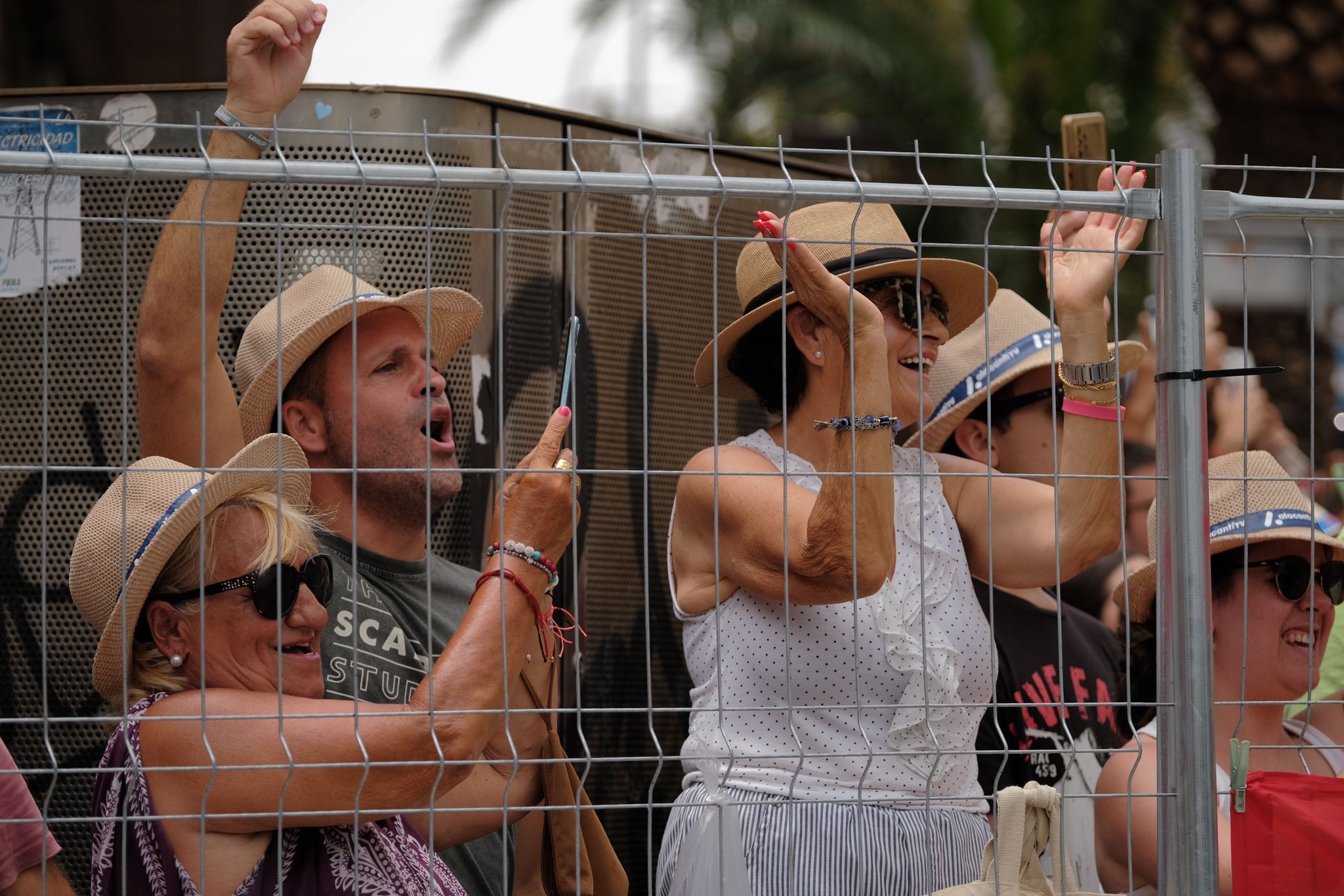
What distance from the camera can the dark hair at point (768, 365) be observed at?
9.82 ft

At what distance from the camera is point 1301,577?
10.5ft

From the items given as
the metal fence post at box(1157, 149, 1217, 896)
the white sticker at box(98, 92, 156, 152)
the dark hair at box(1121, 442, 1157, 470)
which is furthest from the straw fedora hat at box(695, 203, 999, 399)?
the dark hair at box(1121, 442, 1157, 470)

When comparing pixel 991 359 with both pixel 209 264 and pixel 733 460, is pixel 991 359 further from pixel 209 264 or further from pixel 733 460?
pixel 209 264

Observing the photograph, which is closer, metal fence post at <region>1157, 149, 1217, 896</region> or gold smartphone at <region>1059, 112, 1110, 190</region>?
metal fence post at <region>1157, 149, 1217, 896</region>

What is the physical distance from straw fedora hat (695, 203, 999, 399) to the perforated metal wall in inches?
13.6

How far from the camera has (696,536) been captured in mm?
2768

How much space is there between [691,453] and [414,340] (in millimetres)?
939

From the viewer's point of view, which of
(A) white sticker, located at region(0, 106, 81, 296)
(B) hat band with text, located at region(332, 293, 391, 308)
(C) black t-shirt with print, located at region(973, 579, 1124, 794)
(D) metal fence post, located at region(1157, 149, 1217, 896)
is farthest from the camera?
(C) black t-shirt with print, located at region(973, 579, 1124, 794)

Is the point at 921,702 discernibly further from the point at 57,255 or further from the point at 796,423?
the point at 57,255

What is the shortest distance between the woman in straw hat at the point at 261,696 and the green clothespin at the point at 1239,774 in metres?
1.11

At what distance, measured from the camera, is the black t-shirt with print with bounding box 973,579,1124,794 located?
3520 millimetres

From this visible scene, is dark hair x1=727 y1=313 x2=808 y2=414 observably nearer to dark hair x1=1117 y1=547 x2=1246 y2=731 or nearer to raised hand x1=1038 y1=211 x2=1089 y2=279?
raised hand x1=1038 y1=211 x2=1089 y2=279

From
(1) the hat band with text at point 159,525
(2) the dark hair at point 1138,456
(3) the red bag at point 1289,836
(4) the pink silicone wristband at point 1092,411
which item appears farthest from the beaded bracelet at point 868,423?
(2) the dark hair at point 1138,456

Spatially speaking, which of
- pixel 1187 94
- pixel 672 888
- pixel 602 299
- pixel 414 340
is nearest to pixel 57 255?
pixel 414 340
